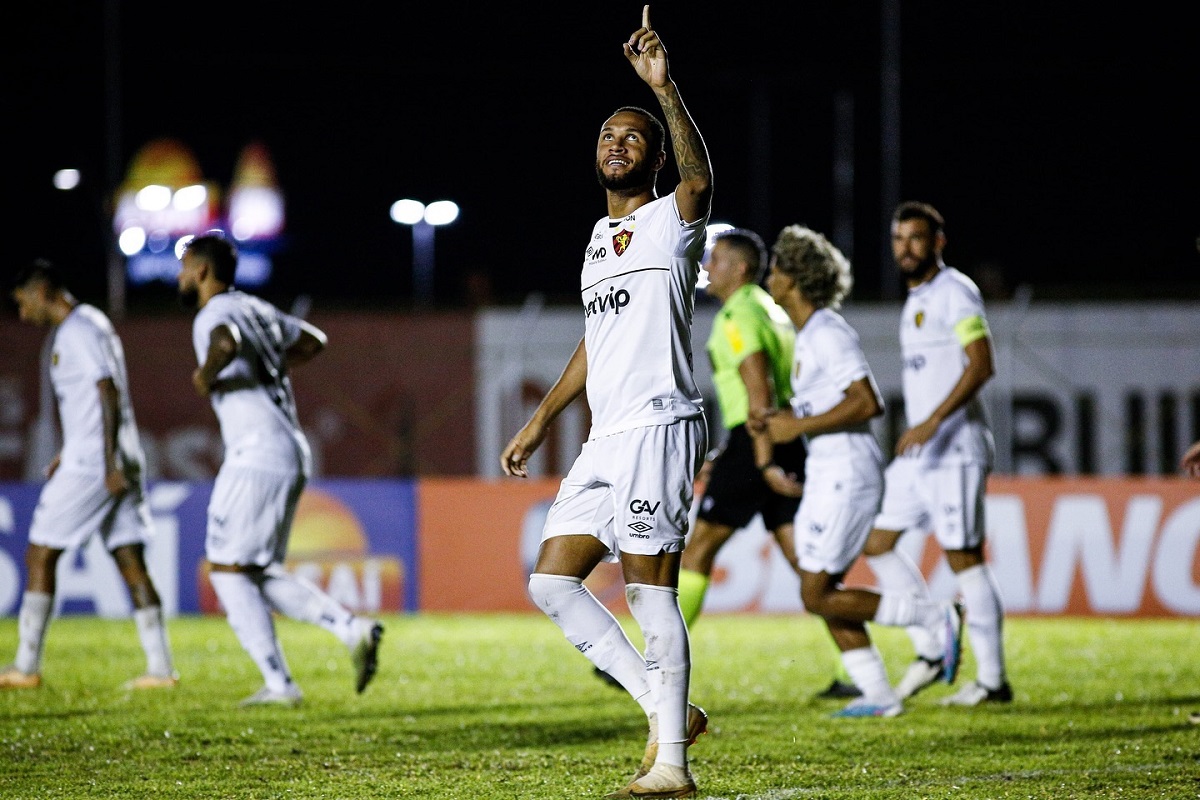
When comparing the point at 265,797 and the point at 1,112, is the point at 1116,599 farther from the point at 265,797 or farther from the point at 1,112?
the point at 1,112

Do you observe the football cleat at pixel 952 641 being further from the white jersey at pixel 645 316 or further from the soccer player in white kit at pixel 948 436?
the white jersey at pixel 645 316

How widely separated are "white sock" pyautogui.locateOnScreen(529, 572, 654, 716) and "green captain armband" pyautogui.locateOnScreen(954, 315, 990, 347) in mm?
3262

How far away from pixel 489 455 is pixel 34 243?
33400 mm

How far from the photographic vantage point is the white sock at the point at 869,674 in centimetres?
759

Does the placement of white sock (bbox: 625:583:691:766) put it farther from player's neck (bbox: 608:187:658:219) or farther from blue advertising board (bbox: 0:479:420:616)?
blue advertising board (bbox: 0:479:420:616)

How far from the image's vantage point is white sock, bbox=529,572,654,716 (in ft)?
18.1

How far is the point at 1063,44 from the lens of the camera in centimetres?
3441

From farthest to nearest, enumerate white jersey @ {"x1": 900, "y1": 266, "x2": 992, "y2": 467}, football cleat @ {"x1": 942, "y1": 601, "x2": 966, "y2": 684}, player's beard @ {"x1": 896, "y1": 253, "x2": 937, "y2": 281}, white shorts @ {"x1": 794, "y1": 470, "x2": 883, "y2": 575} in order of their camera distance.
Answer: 1. player's beard @ {"x1": 896, "y1": 253, "x2": 937, "y2": 281}
2. white jersey @ {"x1": 900, "y1": 266, "x2": 992, "y2": 467}
3. football cleat @ {"x1": 942, "y1": 601, "x2": 966, "y2": 684}
4. white shorts @ {"x1": 794, "y1": 470, "x2": 883, "y2": 575}

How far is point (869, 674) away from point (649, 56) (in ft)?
12.0

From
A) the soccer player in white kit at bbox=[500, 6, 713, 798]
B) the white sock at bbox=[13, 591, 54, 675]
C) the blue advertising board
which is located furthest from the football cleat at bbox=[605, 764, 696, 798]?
the blue advertising board

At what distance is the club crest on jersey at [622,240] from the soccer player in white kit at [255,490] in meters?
3.14

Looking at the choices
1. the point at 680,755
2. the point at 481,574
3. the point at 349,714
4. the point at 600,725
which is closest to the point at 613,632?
the point at 680,755

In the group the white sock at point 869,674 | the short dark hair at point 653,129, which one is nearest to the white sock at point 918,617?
the white sock at point 869,674

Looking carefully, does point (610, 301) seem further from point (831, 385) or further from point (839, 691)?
point (839, 691)
